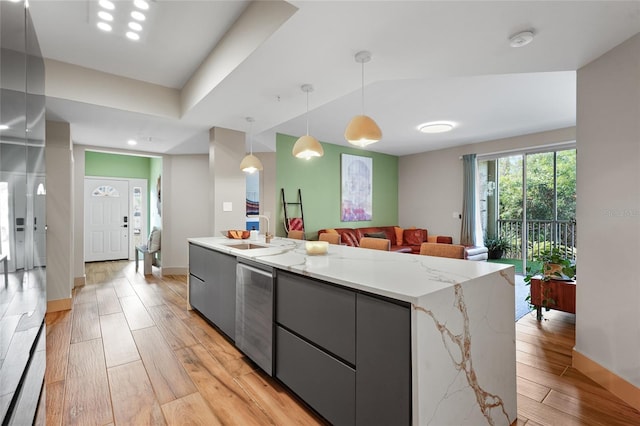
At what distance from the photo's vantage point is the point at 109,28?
230 centimetres

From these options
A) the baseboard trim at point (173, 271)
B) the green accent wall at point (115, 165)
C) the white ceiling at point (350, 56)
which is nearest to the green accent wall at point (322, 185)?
the white ceiling at point (350, 56)

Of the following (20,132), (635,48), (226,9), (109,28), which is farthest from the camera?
(109,28)

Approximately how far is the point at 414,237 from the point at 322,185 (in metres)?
2.43

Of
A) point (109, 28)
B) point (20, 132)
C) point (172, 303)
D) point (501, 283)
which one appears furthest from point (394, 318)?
point (172, 303)

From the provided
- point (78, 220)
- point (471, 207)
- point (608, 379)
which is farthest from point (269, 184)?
point (608, 379)

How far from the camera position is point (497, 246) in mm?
6242

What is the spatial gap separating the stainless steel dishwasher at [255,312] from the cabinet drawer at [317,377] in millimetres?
138

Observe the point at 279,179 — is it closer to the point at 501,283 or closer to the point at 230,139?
the point at 230,139

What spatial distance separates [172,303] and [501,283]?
372 cm

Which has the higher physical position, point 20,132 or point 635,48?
point 635,48

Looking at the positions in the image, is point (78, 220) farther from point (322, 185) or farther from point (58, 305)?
point (322, 185)

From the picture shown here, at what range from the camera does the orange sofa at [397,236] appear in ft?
20.0

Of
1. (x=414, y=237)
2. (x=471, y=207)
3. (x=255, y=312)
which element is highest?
(x=471, y=207)

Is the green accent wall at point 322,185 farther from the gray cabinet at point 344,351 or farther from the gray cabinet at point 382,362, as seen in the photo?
the gray cabinet at point 382,362
